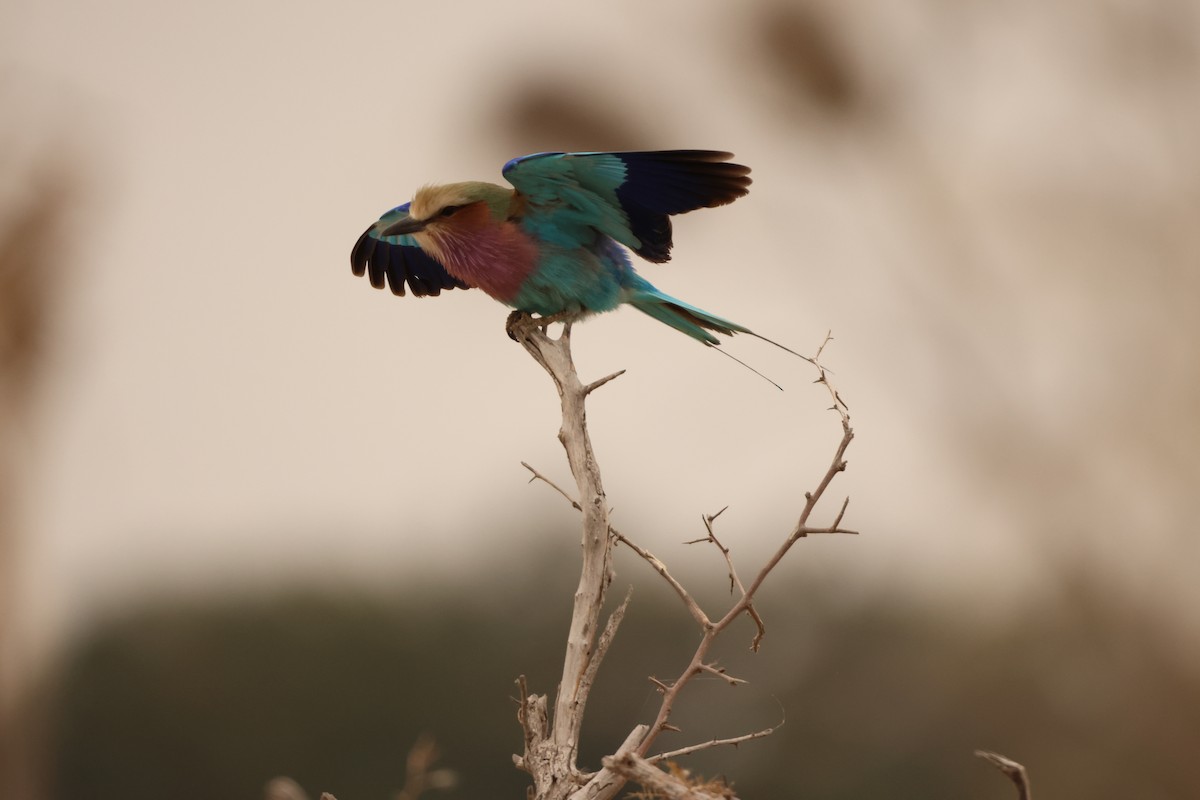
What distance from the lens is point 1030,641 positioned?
472 inches

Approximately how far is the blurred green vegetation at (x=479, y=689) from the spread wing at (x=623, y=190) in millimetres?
7317

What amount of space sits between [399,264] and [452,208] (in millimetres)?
292

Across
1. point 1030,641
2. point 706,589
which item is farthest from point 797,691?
point 1030,641

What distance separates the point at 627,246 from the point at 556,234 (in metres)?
0.17

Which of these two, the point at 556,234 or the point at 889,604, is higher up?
the point at 556,234

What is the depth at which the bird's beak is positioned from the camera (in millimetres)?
2779

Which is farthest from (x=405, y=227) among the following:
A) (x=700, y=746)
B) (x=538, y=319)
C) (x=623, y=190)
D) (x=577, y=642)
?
(x=700, y=746)

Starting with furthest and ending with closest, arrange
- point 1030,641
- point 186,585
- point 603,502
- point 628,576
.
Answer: point 186,585 → point 628,576 → point 1030,641 → point 603,502

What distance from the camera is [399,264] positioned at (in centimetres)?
300

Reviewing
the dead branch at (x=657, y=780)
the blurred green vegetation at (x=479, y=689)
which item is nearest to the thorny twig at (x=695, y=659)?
the dead branch at (x=657, y=780)

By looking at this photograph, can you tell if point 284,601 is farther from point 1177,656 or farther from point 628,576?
point 1177,656

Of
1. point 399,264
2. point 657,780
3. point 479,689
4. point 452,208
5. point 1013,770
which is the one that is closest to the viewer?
point 1013,770

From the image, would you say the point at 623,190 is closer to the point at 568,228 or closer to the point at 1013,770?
the point at 568,228

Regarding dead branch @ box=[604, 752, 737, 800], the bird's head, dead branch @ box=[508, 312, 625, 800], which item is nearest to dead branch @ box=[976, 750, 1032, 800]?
dead branch @ box=[604, 752, 737, 800]
